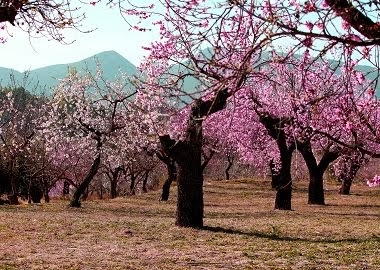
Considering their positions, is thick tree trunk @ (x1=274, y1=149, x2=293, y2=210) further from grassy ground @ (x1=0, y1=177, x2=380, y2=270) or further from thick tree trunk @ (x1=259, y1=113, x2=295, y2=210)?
grassy ground @ (x1=0, y1=177, x2=380, y2=270)

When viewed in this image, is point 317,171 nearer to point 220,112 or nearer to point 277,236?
point 220,112

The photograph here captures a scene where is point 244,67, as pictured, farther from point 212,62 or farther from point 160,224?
point 160,224

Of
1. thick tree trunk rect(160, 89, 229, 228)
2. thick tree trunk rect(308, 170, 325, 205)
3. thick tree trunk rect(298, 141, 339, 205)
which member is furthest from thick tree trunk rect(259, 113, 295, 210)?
thick tree trunk rect(160, 89, 229, 228)

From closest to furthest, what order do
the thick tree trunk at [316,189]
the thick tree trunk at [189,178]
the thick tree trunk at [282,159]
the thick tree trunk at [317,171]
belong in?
the thick tree trunk at [189,178], the thick tree trunk at [282,159], the thick tree trunk at [317,171], the thick tree trunk at [316,189]

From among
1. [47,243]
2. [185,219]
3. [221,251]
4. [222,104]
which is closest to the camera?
[221,251]

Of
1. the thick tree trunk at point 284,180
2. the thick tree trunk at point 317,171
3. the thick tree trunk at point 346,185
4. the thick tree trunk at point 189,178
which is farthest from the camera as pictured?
the thick tree trunk at point 346,185

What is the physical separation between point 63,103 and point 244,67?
26.3 metres

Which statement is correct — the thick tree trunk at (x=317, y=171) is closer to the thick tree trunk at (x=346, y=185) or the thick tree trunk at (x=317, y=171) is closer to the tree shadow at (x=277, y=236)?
the thick tree trunk at (x=346, y=185)

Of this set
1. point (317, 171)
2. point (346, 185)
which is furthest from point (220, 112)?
point (346, 185)

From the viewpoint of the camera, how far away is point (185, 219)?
1430cm

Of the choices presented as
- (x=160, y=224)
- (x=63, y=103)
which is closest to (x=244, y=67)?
(x=160, y=224)

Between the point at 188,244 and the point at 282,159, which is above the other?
the point at 282,159

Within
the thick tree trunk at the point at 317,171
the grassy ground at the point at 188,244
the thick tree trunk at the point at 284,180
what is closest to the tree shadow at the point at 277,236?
the grassy ground at the point at 188,244

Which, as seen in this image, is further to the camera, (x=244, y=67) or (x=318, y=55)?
(x=318, y=55)
